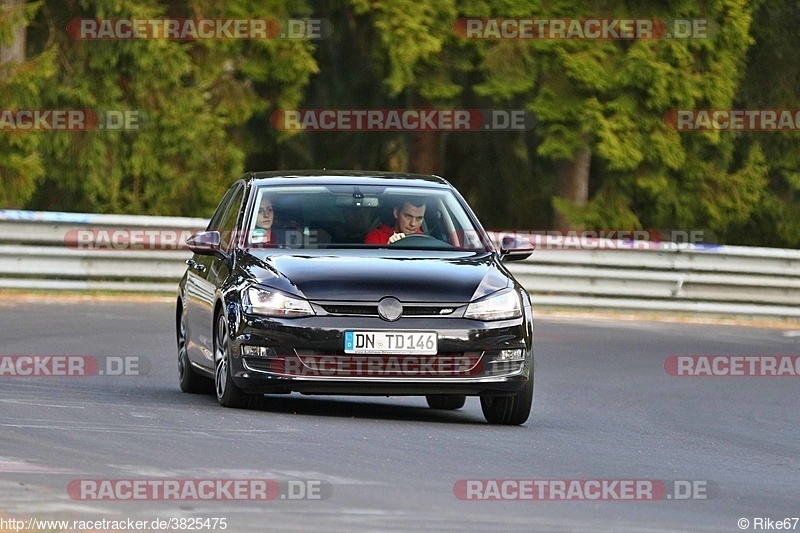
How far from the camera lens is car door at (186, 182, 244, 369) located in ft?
40.4

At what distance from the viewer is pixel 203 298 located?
1259 centimetres

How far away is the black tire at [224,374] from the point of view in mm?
11469

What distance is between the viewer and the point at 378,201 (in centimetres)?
1236

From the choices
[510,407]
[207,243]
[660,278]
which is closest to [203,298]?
[207,243]

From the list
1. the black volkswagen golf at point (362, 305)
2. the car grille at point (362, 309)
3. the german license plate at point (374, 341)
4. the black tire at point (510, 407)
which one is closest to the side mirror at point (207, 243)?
the black volkswagen golf at point (362, 305)

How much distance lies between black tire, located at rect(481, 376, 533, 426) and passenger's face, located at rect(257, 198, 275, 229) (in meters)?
1.77

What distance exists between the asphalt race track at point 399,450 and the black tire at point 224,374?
4.3 inches

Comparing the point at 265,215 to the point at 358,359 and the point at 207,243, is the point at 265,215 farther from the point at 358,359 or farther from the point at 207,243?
the point at 358,359

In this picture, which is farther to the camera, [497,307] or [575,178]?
[575,178]

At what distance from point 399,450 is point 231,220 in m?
3.43

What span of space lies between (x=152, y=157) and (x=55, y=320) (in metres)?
8.24

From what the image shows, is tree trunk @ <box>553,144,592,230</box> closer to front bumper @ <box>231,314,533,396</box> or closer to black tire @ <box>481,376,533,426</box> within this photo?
black tire @ <box>481,376,533,426</box>

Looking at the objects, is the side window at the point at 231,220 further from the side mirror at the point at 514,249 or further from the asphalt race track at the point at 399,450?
the side mirror at the point at 514,249

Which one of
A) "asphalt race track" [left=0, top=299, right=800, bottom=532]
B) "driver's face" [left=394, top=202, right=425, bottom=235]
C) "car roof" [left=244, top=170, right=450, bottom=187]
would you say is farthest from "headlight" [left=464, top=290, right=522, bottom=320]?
"car roof" [left=244, top=170, right=450, bottom=187]
